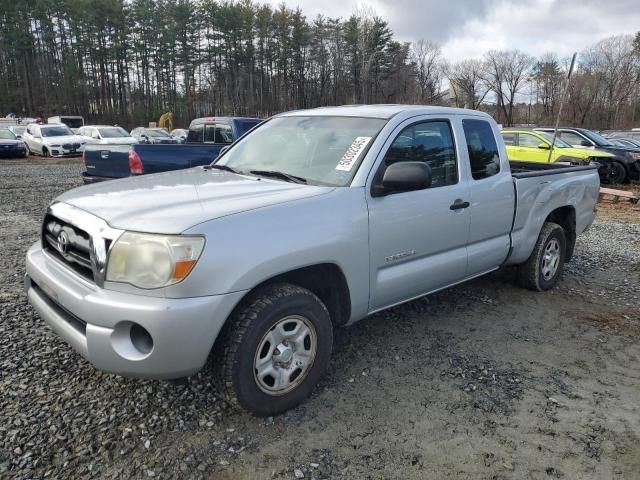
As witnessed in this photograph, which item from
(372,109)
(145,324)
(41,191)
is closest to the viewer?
(145,324)

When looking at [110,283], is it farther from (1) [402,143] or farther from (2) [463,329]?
(2) [463,329]

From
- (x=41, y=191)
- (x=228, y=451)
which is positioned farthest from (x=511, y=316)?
(x=41, y=191)

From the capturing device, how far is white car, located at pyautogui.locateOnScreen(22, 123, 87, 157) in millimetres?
21812

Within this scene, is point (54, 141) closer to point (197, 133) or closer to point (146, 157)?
point (197, 133)

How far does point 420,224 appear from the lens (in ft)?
11.2

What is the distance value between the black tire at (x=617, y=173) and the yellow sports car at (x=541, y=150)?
487 millimetres

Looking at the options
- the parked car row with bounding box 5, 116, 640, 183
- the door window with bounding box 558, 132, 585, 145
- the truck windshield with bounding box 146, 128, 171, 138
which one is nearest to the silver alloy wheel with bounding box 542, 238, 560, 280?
the parked car row with bounding box 5, 116, 640, 183

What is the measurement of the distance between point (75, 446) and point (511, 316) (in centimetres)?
363

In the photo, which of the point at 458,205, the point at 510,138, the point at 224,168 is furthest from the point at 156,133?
the point at 458,205

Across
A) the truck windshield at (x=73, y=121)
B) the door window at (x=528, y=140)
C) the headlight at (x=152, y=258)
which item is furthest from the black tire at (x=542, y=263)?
the truck windshield at (x=73, y=121)

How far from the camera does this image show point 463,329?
413 centimetres

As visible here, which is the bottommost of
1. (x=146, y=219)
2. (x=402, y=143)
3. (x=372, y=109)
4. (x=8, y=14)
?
(x=146, y=219)

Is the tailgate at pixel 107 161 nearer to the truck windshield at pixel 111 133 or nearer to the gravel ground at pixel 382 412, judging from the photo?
the gravel ground at pixel 382 412

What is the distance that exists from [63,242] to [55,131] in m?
23.5
